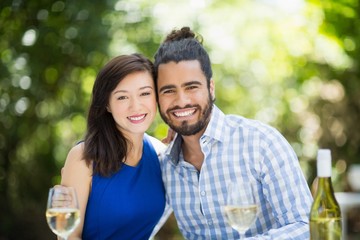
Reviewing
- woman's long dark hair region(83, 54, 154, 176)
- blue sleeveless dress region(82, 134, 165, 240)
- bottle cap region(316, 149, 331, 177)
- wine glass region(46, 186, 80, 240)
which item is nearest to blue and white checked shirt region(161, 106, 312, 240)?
blue sleeveless dress region(82, 134, 165, 240)

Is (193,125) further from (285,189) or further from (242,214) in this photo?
(242,214)

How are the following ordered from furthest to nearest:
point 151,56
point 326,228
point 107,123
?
point 151,56 < point 107,123 < point 326,228

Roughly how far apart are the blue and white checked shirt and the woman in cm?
15

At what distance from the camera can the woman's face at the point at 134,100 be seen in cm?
278

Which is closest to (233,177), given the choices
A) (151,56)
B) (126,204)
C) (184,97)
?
(184,97)

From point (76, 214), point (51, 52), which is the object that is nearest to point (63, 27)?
point (51, 52)

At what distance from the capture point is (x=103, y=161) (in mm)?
2865

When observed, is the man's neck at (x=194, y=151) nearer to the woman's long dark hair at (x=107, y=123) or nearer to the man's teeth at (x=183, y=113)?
the man's teeth at (x=183, y=113)

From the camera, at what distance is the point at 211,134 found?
2746mm

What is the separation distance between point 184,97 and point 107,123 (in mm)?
417

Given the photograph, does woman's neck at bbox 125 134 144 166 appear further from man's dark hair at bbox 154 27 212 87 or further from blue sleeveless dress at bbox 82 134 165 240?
man's dark hair at bbox 154 27 212 87

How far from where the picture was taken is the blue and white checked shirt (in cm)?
257

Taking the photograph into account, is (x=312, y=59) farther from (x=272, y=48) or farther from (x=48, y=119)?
(x=48, y=119)

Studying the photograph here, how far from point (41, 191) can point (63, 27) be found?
97.3 inches
